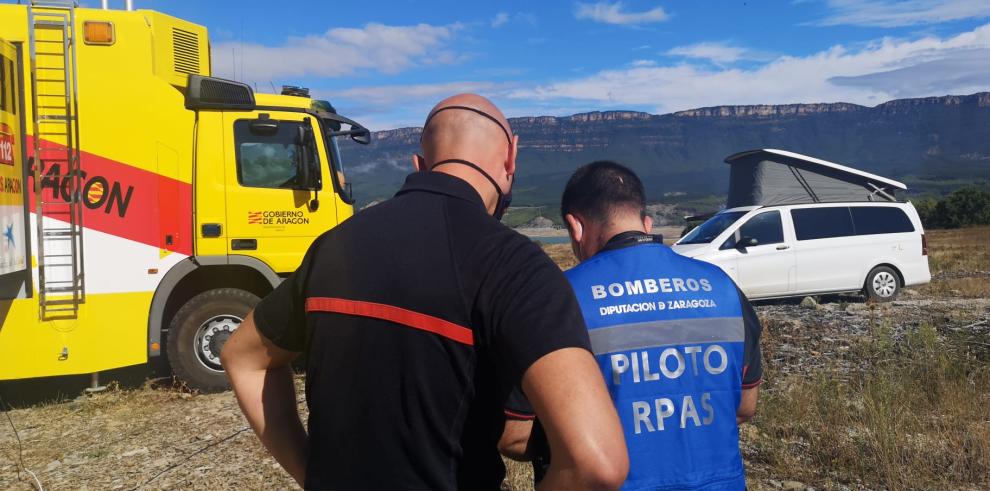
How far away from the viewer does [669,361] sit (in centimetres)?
205

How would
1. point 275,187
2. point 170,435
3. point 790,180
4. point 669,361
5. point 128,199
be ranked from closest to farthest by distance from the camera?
1. point 669,361
2. point 170,435
3. point 128,199
4. point 275,187
5. point 790,180

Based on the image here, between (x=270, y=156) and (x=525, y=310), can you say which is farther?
(x=270, y=156)

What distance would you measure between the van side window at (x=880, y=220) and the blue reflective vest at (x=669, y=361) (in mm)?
11020

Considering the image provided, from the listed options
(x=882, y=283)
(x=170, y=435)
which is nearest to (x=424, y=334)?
(x=170, y=435)

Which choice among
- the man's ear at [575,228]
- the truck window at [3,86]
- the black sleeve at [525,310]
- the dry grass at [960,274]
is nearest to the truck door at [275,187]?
the truck window at [3,86]

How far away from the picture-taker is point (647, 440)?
2.01 meters

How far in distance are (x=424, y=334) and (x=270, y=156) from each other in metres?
5.93

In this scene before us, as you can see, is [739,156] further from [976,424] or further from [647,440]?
[647,440]

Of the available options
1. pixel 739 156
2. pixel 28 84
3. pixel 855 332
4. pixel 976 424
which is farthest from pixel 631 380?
pixel 739 156

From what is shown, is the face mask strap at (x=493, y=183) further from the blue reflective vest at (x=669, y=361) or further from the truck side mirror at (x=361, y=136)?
the truck side mirror at (x=361, y=136)

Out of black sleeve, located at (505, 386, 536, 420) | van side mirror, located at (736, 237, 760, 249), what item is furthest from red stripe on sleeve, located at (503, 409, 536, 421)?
van side mirror, located at (736, 237, 760, 249)

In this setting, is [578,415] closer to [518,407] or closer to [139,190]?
[518,407]

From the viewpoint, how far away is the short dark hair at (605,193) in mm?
2217

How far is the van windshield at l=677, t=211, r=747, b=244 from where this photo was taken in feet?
37.5
